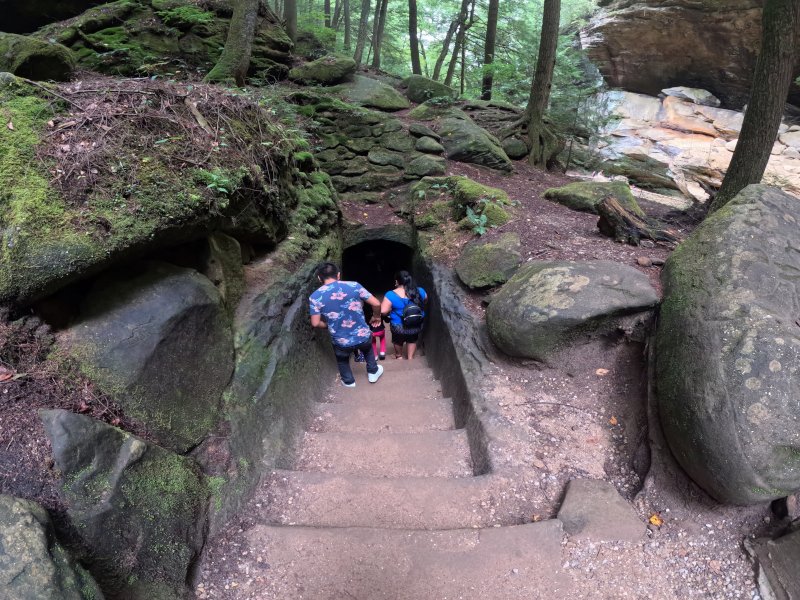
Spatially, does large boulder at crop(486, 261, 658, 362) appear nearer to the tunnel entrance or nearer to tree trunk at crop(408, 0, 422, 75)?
the tunnel entrance

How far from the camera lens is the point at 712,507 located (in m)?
2.89

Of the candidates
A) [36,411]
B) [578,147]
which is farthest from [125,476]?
[578,147]

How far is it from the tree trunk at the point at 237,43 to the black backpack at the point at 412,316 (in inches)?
240

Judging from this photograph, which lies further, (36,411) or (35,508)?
(36,411)

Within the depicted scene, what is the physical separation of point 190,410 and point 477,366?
2.96 m

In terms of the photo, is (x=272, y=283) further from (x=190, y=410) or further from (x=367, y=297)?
(x=190, y=410)

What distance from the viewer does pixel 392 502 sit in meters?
3.24

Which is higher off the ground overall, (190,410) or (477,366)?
(190,410)

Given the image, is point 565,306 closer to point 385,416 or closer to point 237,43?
point 385,416

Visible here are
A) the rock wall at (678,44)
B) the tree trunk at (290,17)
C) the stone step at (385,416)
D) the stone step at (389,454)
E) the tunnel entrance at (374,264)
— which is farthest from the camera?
the rock wall at (678,44)

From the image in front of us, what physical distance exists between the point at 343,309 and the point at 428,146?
21.7 feet

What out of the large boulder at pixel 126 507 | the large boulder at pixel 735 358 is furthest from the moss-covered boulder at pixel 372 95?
the large boulder at pixel 126 507

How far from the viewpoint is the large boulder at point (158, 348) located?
2.97 meters

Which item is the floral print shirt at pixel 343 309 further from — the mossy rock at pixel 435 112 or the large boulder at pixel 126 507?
the mossy rock at pixel 435 112
